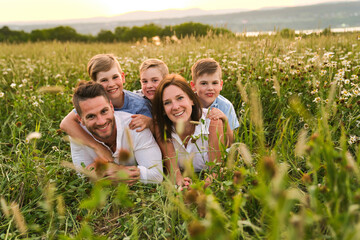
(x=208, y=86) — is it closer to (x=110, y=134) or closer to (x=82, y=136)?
(x=110, y=134)

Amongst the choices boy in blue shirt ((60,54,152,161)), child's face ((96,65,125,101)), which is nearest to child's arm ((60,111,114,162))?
boy in blue shirt ((60,54,152,161))

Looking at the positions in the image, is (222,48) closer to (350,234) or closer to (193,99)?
(193,99)

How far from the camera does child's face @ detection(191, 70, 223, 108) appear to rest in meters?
3.45

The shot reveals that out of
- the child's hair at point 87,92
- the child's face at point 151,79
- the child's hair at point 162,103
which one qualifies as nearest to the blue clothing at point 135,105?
the child's face at point 151,79

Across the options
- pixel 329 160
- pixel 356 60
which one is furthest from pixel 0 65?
pixel 329 160

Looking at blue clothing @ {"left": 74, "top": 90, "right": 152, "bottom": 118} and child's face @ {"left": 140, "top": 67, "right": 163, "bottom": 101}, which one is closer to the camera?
blue clothing @ {"left": 74, "top": 90, "right": 152, "bottom": 118}

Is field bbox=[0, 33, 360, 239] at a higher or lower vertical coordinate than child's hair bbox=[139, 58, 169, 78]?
lower

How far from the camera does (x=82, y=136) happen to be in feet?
10.3

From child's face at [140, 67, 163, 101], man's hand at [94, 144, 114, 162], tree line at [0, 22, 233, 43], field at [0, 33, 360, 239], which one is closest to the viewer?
field at [0, 33, 360, 239]

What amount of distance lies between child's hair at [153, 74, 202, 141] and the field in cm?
49

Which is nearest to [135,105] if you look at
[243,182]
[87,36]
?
[243,182]

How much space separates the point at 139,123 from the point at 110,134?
30 cm

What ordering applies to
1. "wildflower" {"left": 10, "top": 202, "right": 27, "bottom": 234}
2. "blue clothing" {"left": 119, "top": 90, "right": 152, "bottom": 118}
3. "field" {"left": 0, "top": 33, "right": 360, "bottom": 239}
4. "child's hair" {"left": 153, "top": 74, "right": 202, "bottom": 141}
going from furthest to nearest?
1. "blue clothing" {"left": 119, "top": 90, "right": 152, "bottom": 118}
2. "child's hair" {"left": 153, "top": 74, "right": 202, "bottom": 141}
3. "wildflower" {"left": 10, "top": 202, "right": 27, "bottom": 234}
4. "field" {"left": 0, "top": 33, "right": 360, "bottom": 239}

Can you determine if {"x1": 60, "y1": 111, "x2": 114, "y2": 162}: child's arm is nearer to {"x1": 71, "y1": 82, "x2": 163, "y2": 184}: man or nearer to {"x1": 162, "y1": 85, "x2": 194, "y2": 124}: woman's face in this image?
{"x1": 71, "y1": 82, "x2": 163, "y2": 184}: man
